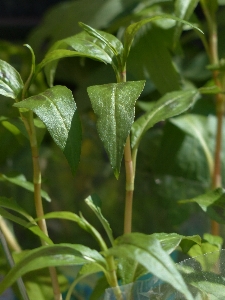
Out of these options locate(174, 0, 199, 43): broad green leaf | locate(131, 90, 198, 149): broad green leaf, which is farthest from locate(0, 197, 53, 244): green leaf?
locate(174, 0, 199, 43): broad green leaf

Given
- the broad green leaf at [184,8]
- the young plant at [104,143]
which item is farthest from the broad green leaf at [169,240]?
the broad green leaf at [184,8]

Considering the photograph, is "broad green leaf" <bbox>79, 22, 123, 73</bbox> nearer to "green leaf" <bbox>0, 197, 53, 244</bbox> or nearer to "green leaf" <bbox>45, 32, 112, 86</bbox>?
"green leaf" <bbox>45, 32, 112, 86</bbox>

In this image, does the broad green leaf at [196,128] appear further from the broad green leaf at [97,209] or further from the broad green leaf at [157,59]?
the broad green leaf at [97,209]

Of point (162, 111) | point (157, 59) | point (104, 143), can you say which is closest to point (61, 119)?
point (104, 143)

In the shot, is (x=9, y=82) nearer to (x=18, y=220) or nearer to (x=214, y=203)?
(x=18, y=220)

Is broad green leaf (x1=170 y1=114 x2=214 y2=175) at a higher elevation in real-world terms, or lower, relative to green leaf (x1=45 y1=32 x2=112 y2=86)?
lower
